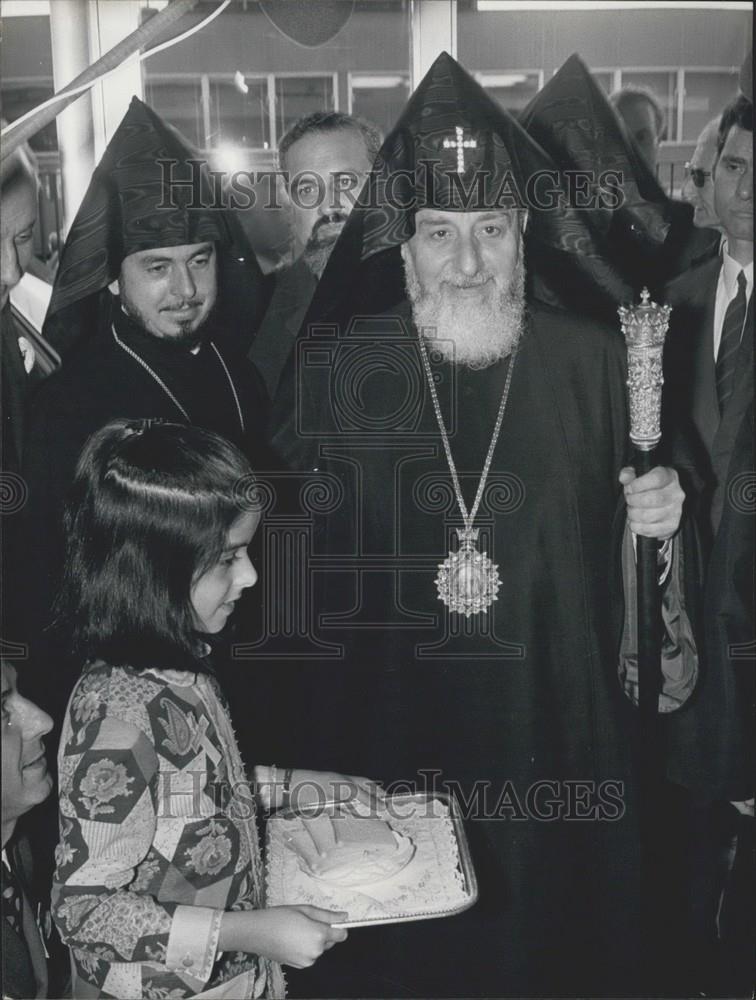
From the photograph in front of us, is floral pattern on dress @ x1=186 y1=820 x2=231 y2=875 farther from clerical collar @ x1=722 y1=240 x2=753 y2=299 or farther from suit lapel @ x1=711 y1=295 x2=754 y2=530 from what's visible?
clerical collar @ x1=722 y1=240 x2=753 y2=299

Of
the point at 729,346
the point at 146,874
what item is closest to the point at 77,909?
the point at 146,874

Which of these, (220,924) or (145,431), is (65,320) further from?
(220,924)

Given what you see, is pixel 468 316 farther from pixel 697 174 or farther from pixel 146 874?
pixel 146 874

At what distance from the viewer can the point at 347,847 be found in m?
1.92

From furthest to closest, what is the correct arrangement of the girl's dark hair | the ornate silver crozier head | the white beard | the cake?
1. the white beard
2. the ornate silver crozier head
3. the cake
4. the girl's dark hair

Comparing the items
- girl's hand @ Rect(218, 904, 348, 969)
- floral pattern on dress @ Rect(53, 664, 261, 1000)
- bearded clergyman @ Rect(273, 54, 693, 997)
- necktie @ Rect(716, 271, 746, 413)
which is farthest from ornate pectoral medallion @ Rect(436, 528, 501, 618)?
girl's hand @ Rect(218, 904, 348, 969)

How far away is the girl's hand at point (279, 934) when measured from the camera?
1680mm

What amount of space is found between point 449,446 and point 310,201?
57cm

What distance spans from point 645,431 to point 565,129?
1.97ft

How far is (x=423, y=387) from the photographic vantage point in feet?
A: 7.81

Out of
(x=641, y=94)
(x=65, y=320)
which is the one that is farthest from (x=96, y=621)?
(x=641, y=94)

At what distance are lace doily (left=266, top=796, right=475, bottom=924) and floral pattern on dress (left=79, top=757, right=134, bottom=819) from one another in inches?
16.8

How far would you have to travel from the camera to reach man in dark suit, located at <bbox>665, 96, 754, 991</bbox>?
2230 mm

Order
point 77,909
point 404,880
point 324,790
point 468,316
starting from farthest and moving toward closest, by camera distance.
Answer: point 468,316
point 324,790
point 404,880
point 77,909
